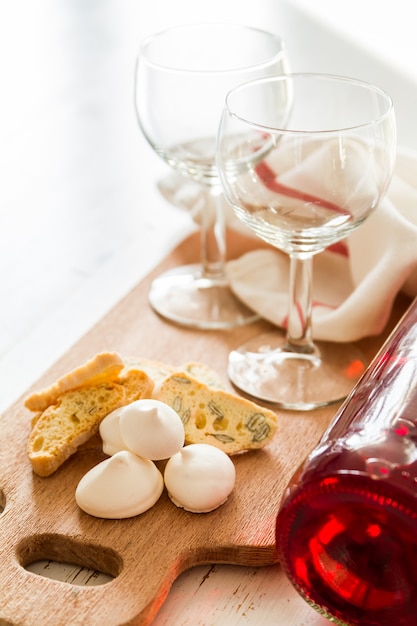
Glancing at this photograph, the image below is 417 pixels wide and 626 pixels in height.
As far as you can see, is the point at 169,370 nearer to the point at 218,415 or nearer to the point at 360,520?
the point at 218,415

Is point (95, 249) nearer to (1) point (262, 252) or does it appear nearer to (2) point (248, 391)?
(1) point (262, 252)

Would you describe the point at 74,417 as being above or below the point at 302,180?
below

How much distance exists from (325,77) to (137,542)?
0.52 meters

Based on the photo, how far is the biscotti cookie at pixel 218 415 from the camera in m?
0.92

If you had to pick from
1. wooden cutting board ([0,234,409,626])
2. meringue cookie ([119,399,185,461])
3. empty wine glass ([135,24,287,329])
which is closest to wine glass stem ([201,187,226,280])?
empty wine glass ([135,24,287,329])

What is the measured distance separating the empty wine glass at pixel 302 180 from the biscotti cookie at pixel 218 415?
0.09 meters

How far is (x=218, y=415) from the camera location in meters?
0.93

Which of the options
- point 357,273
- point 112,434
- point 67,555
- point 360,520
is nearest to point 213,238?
point 357,273

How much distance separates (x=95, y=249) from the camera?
4.59 ft

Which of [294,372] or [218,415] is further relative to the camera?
[294,372]

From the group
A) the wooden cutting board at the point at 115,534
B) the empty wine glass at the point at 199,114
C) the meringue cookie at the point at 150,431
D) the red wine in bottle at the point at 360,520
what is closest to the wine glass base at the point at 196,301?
the empty wine glass at the point at 199,114

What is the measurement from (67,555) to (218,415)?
197 mm

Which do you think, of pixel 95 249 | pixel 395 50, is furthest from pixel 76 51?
pixel 95 249

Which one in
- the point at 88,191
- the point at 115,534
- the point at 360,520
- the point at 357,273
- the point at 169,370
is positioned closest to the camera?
the point at 360,520
